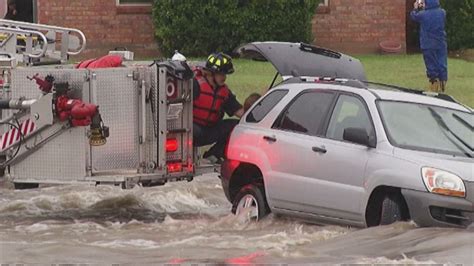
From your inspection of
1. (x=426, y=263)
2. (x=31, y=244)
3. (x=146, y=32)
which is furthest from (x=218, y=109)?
(x=146, y=32)

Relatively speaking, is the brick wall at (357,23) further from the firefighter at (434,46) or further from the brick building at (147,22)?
the firefighter at (434,46)

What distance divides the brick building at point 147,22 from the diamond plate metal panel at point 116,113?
1658cm

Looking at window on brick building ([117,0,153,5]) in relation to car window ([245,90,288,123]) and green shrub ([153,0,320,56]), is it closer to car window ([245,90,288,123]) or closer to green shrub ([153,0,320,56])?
green shrub ([153,0,320,56])

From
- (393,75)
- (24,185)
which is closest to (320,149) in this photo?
(24,185)

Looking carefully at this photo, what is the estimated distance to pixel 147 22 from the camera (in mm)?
28891

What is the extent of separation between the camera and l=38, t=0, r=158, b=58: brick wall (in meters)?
28.7

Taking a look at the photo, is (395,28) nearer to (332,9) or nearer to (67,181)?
(332,9)

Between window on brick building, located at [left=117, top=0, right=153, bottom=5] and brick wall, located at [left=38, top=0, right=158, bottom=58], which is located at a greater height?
window on brick building, located at [left=117, top=0, right=153, bottom=5]

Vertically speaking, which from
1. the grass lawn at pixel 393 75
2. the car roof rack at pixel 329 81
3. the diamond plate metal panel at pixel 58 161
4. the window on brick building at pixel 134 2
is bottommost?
the grass lawn at pixel 393 75

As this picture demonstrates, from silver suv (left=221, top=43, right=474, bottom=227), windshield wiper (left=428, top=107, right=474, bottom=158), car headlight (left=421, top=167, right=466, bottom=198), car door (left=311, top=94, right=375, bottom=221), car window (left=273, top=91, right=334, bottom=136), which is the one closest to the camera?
car headlight (left=421, top=167, right=466, bottom=198)

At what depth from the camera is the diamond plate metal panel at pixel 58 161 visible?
39.3 feet

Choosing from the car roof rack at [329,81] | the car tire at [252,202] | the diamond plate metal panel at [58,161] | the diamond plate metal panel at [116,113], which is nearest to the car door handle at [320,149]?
the car roof rack at [329,81]

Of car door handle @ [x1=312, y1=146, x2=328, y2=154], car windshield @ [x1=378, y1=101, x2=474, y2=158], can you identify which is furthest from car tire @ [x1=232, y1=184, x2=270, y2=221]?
car windshield @ [x1=378, y1=101, x2=474, y2=158]

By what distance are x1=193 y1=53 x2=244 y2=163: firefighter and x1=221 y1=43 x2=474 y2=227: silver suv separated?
50 centimetres
